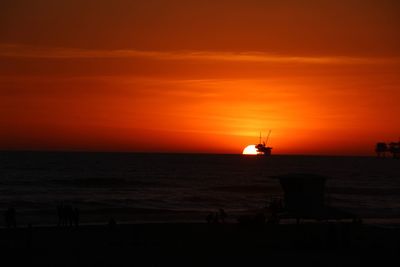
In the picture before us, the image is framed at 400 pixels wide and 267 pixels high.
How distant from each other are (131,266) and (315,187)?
34.0 feet

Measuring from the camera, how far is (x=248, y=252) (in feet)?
90.1

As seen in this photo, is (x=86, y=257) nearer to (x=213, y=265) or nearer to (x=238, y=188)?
(x=213, y=265)

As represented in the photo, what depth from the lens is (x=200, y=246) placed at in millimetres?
29203

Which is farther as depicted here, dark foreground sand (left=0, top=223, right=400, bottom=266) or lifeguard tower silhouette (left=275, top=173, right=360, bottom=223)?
lifeguard tower silhouette (left=275, top=173, right=360, bottom=223)

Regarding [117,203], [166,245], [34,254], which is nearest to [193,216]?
[117,203]

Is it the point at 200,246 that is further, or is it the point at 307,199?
the point at 307,199

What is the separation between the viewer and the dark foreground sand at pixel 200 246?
25.0 meters

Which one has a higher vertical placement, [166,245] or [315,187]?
[315,187]

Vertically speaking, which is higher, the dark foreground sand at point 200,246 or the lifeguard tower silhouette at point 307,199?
the lifeguard tower silhouette at point 307,199

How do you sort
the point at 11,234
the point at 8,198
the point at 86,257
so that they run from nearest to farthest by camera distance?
the point at 86,257, the point at 11,234, the point at 8,198

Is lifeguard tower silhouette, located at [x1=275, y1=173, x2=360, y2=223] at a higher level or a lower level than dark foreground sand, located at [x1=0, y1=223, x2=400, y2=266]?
higher

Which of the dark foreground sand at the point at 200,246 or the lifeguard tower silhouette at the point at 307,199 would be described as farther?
the lifeguard tower silhouette at the point at 307,199

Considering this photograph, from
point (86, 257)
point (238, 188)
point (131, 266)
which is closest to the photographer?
point (131, 266)

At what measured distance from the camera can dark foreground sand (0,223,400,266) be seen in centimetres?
2505
